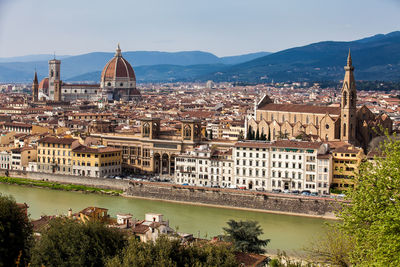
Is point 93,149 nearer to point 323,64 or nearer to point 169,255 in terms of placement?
point 169,255

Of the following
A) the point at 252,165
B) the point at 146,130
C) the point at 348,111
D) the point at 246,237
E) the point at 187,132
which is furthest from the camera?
the point at 348,111

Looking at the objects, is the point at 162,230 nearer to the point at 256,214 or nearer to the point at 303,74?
the point at 256,214

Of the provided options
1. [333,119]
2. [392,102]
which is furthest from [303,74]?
[333,119]

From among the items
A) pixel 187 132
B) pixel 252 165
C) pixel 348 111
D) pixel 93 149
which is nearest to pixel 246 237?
pixel 252 165

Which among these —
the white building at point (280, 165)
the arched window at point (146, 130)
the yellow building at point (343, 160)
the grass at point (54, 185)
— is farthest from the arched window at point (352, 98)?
the grass at point (54, 185)

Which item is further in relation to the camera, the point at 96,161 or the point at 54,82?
the point at 54,82

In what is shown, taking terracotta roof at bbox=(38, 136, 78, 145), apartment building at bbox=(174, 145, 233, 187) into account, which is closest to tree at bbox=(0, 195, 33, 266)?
apartment building at bbox=(174, 145, 233, 187)

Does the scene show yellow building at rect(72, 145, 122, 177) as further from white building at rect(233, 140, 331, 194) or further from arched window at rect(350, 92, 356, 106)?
arched window at rect(350, 92, 356, 106)
